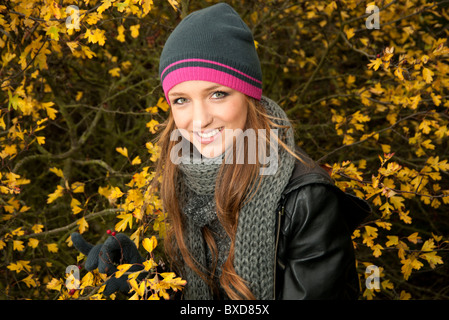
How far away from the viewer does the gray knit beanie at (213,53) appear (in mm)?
1529

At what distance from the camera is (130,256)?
173 centimetres

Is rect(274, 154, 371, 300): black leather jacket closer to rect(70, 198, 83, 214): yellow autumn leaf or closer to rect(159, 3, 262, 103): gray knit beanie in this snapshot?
rect(159, 3, 262, 103): gray knit beanie

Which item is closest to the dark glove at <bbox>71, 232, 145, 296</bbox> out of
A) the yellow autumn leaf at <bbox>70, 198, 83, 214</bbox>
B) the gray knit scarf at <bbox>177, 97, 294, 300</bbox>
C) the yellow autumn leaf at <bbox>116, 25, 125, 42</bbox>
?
the gray knit scarf at <bbox>177, 97, 294, 300</bbox>

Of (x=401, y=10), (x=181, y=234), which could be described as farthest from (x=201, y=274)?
(x=401, y=10)

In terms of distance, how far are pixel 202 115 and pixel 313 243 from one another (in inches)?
25.4

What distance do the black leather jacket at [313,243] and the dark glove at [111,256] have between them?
2.04 feet

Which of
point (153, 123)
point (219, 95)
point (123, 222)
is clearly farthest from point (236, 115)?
point (153, 123)

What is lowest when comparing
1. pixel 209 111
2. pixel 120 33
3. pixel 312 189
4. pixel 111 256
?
pixel 111 256

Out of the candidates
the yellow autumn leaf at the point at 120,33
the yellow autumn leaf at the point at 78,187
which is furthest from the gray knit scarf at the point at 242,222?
the yellow autumn leaf at the point at 120,33

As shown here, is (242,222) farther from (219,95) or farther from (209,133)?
(219,95)

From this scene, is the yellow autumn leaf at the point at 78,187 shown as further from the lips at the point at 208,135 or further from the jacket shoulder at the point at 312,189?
the jacket shoulder at the point at 312,189

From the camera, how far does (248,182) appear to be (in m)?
1.64

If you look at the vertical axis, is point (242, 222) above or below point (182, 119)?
below
